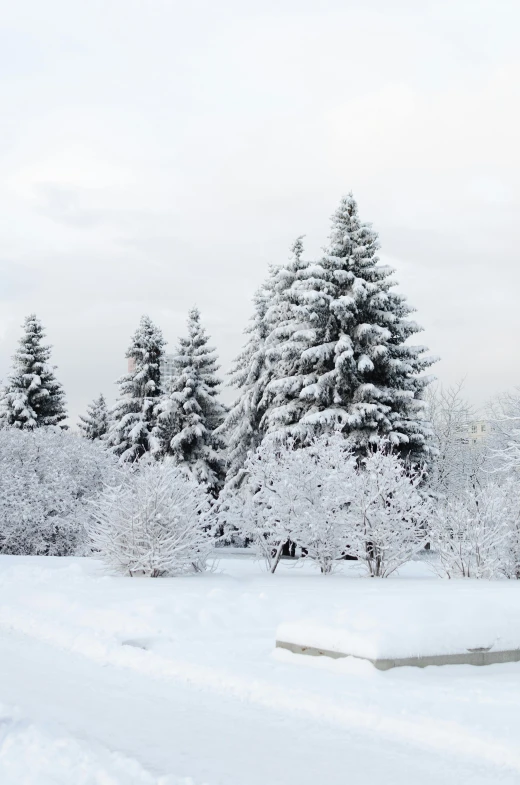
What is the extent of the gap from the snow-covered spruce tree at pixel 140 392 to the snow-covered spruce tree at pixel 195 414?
2.12 m

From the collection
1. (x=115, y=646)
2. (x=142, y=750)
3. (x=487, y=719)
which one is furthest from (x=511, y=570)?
(x=142, y=750)

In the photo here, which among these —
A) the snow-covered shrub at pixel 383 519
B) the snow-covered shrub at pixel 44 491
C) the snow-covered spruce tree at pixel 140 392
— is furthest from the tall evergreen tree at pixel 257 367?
the snow-covered shrub at pixel 383 519

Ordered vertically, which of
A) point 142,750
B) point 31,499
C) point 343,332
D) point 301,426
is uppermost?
point 343,332

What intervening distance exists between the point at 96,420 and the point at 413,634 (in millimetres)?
50904

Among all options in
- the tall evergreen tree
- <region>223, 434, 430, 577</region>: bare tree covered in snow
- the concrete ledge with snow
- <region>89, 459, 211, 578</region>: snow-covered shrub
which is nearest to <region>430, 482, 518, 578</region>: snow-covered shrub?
<region>223, 434, 430, 577</region>: bare tree covered in snow

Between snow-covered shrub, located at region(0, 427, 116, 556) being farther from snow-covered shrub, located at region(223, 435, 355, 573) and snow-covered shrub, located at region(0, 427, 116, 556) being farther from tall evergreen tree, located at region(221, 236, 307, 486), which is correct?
tall evergreen tree, located at region(221, 236, 307, 486)

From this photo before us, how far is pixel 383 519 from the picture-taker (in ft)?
55.0

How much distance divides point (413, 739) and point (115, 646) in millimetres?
4198

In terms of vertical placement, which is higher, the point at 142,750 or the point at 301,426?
the point at 301,426

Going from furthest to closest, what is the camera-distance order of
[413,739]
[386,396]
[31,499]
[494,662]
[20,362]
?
[20,362] → [386,396] → [31,499] → [494,662] → [413,739]

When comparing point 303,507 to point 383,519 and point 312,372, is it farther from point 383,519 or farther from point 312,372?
point 312,372

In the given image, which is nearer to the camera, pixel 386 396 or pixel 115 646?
pixel 115 646

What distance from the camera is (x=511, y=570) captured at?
18.1 metres

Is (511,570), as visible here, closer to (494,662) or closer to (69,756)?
(494,662)
